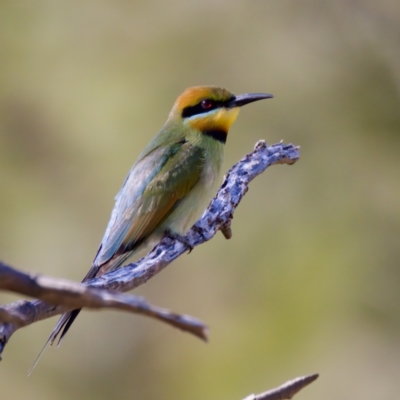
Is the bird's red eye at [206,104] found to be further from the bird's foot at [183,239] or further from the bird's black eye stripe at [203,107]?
the bird's foot at [183,239]

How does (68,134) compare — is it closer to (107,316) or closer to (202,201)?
(107,316)

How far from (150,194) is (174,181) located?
11cm

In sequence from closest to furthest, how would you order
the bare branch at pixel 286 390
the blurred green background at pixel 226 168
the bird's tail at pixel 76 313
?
the bare branch at pixel 286 390
the bird's tail at pixel 76 313
the blurred green background at pixel 226 168

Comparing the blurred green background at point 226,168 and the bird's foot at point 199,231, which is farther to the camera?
the blurred green background at point 226,168

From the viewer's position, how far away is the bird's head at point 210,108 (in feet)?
9.28

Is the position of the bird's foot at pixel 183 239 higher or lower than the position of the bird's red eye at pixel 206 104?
lower

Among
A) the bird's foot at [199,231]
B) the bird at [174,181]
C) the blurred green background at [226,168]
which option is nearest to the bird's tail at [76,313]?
the bird at [174,181]

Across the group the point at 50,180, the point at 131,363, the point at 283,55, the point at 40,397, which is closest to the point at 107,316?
the point at 131,363

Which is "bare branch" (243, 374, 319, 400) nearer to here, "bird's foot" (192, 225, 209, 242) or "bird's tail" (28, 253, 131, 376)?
"bird's tail" (28, 253, 131, 376)

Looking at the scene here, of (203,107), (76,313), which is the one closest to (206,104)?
(203,107)

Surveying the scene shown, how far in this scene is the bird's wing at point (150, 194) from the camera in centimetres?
250

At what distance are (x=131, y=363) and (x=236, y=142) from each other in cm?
186

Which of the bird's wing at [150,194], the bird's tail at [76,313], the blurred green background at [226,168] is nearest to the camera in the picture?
the bird's tail at [76,313]

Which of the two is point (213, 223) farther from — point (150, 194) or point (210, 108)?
point (210, 108)
